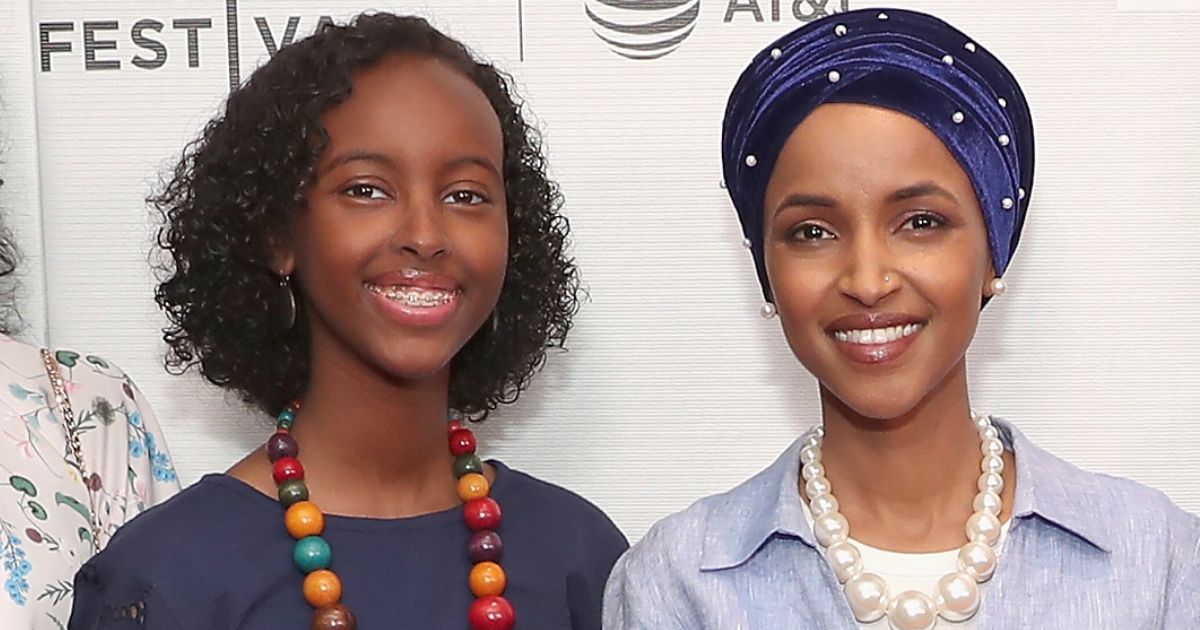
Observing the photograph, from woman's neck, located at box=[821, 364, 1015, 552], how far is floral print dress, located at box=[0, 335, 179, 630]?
73 cm

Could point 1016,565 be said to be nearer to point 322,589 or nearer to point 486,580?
point 486,580

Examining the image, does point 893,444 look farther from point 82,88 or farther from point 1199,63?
point 82,88

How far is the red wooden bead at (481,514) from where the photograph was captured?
1525 mm

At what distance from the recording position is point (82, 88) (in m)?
1.88

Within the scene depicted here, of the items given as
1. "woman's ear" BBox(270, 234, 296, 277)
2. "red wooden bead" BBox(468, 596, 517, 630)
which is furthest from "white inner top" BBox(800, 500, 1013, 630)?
"woman's ear" BBox(270, 234, 296, 277)

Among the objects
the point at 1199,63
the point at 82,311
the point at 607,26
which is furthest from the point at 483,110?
the point at 1199,63

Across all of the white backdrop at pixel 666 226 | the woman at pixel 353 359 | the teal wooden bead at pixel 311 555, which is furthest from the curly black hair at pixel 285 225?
the teal wooden bead at pixel 311 555

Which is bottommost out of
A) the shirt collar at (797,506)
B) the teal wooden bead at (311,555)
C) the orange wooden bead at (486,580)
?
the orange wooden bead at (486,580)

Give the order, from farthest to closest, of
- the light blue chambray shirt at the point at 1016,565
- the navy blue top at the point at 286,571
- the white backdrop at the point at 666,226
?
the white backdrop at the point at 666,226 < the navy blue top at the point at 286,571 < the light blue chambray shirt at the point at 1016,565

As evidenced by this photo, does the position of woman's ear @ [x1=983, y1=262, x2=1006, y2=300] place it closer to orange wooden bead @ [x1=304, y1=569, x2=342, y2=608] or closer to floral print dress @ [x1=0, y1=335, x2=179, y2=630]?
orange wooden bead @ [x1=304, y1=569, x2=342, y2=608]

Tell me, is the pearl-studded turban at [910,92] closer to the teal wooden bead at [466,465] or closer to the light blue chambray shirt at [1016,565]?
the light blue chambray shirt at [1016,565]

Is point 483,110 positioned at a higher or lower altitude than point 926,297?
higher

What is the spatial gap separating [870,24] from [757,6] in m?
0.59

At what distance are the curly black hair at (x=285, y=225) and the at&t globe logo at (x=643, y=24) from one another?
5.9 inches
